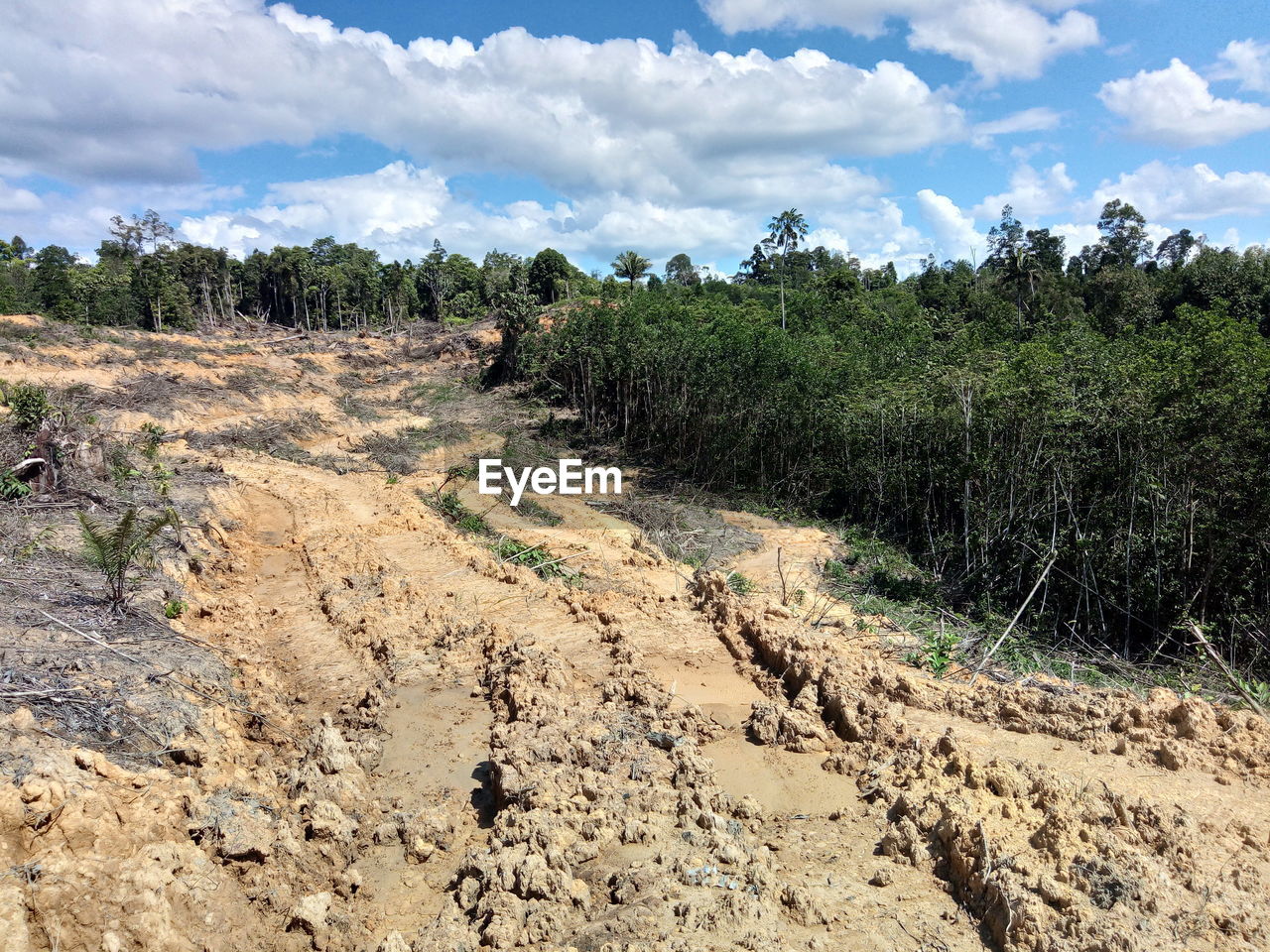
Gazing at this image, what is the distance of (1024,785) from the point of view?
4246 mm

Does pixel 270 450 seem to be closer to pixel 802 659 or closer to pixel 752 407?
pixel 752 407

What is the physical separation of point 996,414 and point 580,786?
8.22m

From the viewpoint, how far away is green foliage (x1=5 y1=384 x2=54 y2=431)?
8.89 m

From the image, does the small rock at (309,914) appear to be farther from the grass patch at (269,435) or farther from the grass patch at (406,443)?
the grass patch at (269,435)

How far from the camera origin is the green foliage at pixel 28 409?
889 cm

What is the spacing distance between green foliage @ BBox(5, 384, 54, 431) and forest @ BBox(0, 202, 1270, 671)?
12125 mm

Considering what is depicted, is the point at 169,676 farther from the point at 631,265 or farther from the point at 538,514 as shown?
the point at 631,265

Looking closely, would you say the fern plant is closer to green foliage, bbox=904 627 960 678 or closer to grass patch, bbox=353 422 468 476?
green foliage, bbox=904 627 960 678

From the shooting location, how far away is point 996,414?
1019 cm

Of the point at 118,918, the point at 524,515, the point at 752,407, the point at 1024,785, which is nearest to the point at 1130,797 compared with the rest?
the point at 1024,785

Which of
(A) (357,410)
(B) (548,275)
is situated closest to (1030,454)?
(A) (357,410)

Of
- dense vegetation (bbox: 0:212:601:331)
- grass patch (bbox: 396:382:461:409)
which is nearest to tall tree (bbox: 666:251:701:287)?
dense vegetation (bbox: 0:212:601:331)

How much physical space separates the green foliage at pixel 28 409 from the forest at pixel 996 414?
39.8ft

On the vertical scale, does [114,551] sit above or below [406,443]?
above
